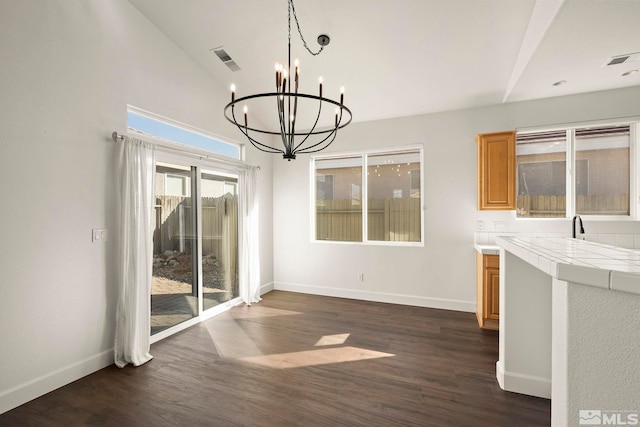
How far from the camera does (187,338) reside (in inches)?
131

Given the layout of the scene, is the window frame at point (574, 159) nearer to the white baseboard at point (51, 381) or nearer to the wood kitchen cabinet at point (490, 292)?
the wood kitchen cabinet at point (490, 292)

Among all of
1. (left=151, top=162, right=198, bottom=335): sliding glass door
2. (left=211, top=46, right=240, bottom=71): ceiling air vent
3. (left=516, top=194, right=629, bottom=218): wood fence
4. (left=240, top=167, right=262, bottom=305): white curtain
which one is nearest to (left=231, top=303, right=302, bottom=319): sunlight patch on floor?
(left=240, top=167, right=262, bottom=305): white curtain

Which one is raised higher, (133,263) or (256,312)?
(133,263)

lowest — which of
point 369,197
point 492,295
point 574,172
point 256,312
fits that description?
point 256,312

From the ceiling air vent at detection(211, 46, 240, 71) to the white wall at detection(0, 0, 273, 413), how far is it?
733 mm

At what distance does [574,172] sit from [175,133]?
500cm

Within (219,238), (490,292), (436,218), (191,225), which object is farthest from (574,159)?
(191,225)

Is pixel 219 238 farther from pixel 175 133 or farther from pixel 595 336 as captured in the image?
pixel 595 336

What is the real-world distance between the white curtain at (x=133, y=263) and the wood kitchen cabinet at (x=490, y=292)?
3.70 metres

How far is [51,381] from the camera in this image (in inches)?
92.7

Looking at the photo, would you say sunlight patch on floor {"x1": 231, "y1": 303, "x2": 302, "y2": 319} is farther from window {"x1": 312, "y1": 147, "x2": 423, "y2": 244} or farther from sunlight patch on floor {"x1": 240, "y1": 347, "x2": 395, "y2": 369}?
window {"x1": 312, "y1": 147, "x2": 423, "y2": 244}

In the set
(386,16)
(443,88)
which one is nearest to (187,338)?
(386,16)

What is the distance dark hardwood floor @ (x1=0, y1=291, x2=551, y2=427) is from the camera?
202 centimetres

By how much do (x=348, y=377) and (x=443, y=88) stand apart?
351cm
